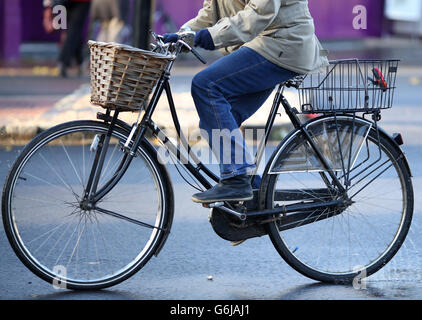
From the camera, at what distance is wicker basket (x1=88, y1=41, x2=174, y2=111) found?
13.9 ft

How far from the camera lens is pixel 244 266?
516 centimetres

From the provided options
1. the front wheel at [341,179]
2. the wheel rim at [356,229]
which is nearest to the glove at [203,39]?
the front wheel at [341,179]

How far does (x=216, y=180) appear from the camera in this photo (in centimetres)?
479

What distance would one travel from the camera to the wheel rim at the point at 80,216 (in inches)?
182

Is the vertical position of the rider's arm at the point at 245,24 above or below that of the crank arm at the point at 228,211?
above

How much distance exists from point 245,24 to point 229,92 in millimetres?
371

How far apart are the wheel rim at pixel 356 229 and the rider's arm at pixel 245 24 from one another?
2.60 ft

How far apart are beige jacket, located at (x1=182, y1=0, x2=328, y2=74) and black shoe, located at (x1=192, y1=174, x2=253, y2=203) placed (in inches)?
24.6

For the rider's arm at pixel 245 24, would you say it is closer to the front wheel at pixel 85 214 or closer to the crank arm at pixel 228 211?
the front wheel at pixel 85 214

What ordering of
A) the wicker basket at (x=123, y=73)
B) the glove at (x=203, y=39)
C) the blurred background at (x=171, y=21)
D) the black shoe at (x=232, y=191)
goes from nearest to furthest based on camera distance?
the wicker basket at (x=123, y=73)
the glove at (x=203, y=39)
the black shoe at (x=232, y=191)
the blurred background at (x=171, y=21)

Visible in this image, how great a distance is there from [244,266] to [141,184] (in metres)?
0.75

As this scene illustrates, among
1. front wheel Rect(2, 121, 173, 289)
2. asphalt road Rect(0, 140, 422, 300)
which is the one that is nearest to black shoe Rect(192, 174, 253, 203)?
front wheel Rect(2, 121, 173, 289)

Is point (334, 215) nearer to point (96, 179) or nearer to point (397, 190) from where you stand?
point (397, 190)
